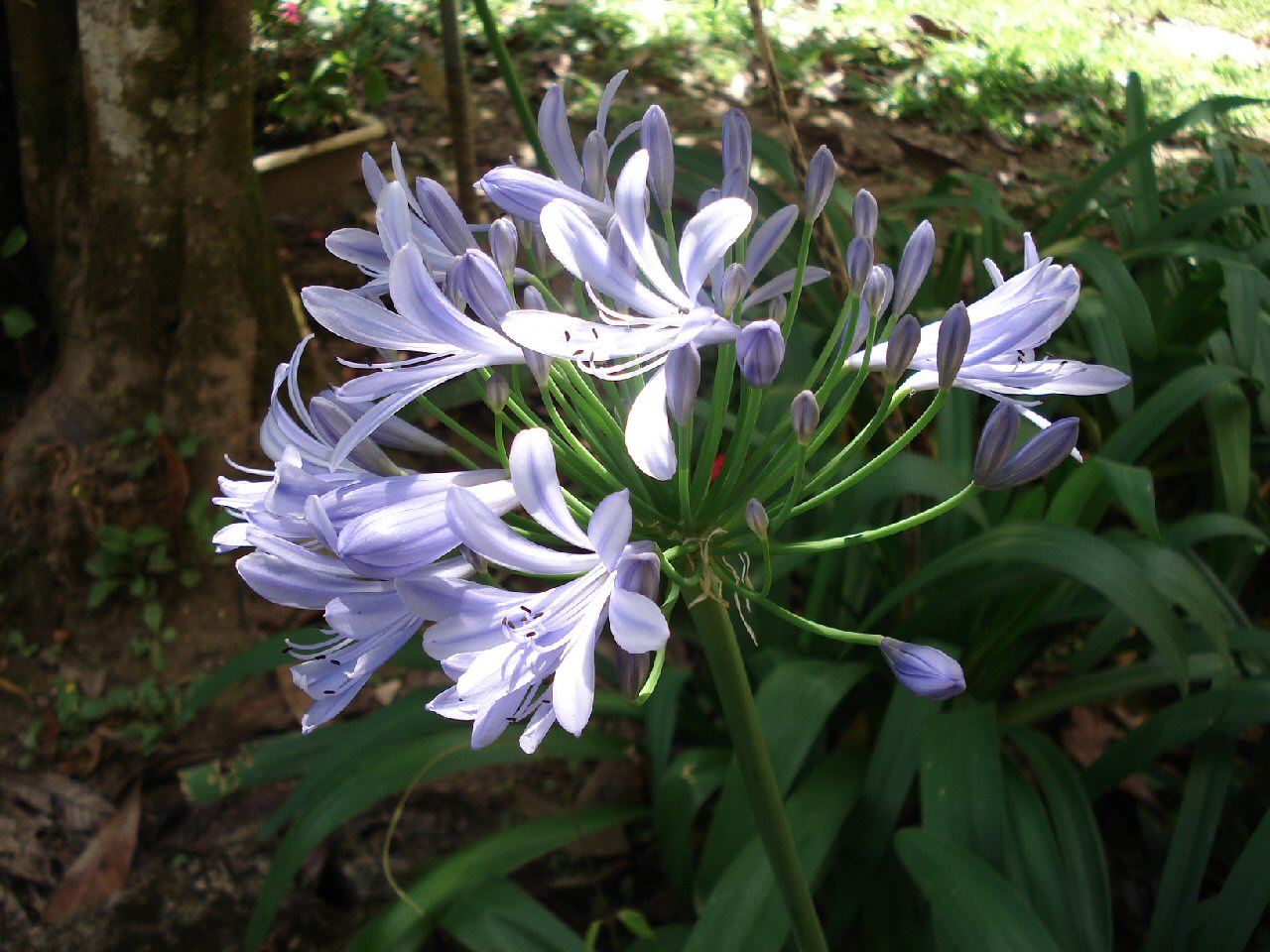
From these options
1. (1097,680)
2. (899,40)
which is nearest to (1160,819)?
(1097,680)

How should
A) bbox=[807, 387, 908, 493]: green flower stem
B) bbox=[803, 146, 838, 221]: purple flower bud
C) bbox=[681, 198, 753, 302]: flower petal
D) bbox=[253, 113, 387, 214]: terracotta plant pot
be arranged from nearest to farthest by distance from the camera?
bbox=[681, 198, 753, 302]: flower petal, bbox=[807, 387, 908, 493]: green flower stem, bbox=[803, 146, 838, 221]: purple flower bud, bbox=[253, 113, 387, 214]: terracotta plant pot

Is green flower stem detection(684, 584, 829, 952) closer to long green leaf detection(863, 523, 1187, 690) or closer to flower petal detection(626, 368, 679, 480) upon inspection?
flower petal detection(626, 368, 679, 480)

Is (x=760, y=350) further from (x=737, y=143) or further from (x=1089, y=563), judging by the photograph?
(x=1089, y=563)

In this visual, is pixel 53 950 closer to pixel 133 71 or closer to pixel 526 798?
pixel 526 798

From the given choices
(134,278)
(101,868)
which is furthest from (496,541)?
(134,278)

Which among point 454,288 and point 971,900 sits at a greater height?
point 454,288

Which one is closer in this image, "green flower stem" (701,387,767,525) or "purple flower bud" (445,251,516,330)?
"purple flower bud" (445,251,516,330)

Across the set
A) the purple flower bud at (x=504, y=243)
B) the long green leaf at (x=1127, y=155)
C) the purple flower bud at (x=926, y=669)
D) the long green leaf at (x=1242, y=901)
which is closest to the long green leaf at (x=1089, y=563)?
the long green leaf at (x=1242, y=901)

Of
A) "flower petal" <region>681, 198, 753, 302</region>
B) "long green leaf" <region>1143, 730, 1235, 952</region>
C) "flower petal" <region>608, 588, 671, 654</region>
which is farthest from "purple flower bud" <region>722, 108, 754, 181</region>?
"long green leaf" <region>1143, 730, 1235, 952</region>
